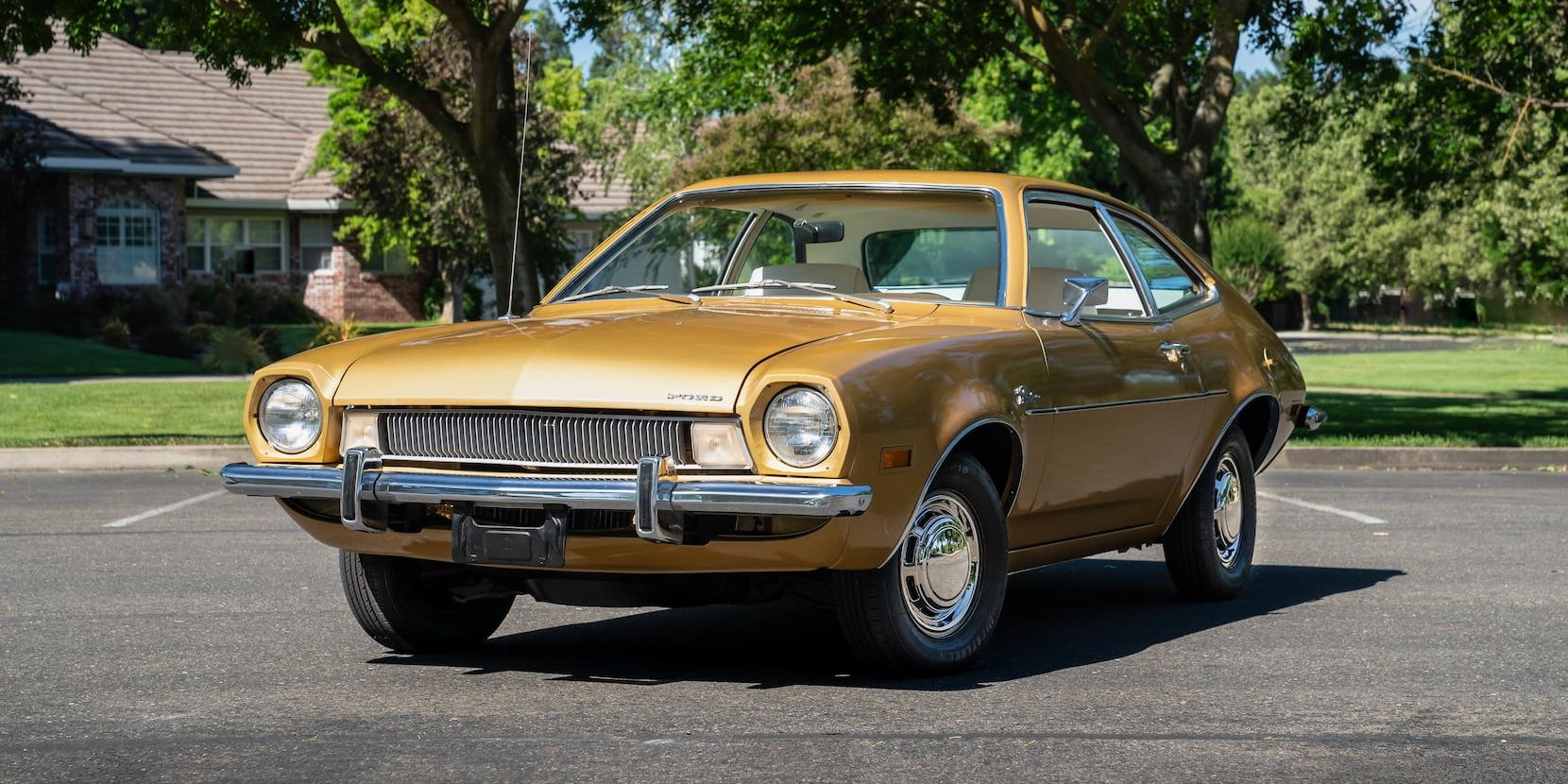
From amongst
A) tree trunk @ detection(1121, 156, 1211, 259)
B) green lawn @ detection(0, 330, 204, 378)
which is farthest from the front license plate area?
green lawn @ detection(0, 330, 204, 378)

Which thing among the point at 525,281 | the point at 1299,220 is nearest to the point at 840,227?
the point at 525,281

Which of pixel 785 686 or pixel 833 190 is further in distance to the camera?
pixel 833 190

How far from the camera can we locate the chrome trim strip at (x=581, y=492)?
17.5 feet

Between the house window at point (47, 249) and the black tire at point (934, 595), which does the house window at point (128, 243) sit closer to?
the house window at point (47, 249)

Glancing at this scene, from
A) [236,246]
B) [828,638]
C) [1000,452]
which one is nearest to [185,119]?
[236,246]

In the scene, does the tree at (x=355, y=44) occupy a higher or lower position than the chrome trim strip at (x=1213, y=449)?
higher

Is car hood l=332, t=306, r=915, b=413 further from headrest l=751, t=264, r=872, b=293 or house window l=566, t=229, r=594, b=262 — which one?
house window l=566, t=229, r=594, b=262

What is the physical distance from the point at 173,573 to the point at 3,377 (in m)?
17.9

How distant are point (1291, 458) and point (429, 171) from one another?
84.4 ft

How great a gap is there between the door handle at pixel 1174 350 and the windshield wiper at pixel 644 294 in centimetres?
178

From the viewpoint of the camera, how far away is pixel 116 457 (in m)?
14.8

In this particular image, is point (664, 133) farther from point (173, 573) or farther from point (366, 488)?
point (366, 488)

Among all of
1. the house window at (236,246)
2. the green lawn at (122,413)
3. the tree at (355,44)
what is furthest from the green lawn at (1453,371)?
the house window at (236,246)

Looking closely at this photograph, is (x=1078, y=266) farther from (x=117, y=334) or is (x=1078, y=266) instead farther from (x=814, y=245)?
(x=117, y=334)
